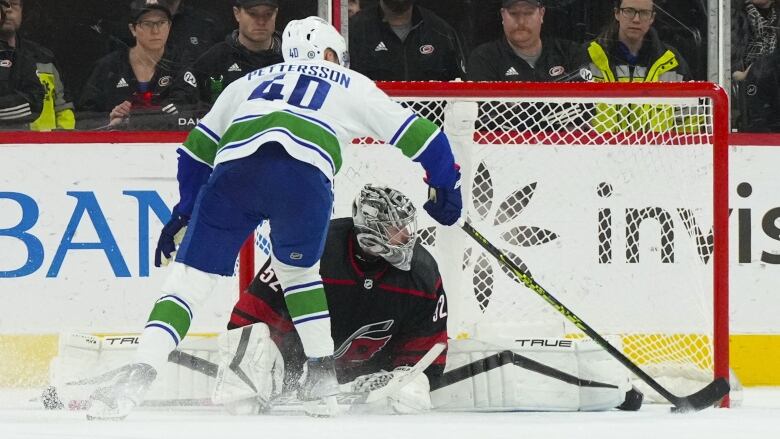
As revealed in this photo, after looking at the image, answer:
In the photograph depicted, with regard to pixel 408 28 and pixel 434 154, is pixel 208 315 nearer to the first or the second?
pixel 408 28

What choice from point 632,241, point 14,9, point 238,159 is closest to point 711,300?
point 632,241

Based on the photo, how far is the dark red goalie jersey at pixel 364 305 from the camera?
3.75 meters

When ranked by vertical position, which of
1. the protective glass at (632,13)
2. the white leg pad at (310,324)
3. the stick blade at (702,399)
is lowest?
the stick blade at (702,399)

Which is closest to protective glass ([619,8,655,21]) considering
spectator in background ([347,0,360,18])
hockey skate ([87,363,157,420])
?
spectator in background ([347,0,360,18])

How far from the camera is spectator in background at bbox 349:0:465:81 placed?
4.95 m

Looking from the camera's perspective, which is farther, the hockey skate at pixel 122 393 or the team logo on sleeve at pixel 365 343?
the team logo on sleeve at pixel 365 343

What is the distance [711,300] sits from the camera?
14.3 ft

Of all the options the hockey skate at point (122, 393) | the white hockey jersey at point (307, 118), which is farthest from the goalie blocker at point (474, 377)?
the white hockey jersey at point (307, 118)

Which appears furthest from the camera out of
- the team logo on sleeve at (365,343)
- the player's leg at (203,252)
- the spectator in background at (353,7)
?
the spectator in background at (353,7)

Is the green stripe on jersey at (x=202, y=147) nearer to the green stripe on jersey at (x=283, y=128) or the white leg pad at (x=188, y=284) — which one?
the green stripe on jersey at (x=283, y=128)

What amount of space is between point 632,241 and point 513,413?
1151 millimetres

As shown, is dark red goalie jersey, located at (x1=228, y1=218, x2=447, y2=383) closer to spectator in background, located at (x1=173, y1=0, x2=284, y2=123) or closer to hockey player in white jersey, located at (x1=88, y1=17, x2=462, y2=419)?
hockey player in white jersey, located at (x1=88, y1=17, x2=462, y2=419)

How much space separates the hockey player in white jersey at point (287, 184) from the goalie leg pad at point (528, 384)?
488 millimetres

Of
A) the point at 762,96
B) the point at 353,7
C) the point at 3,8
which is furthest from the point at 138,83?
the point at 762,96
